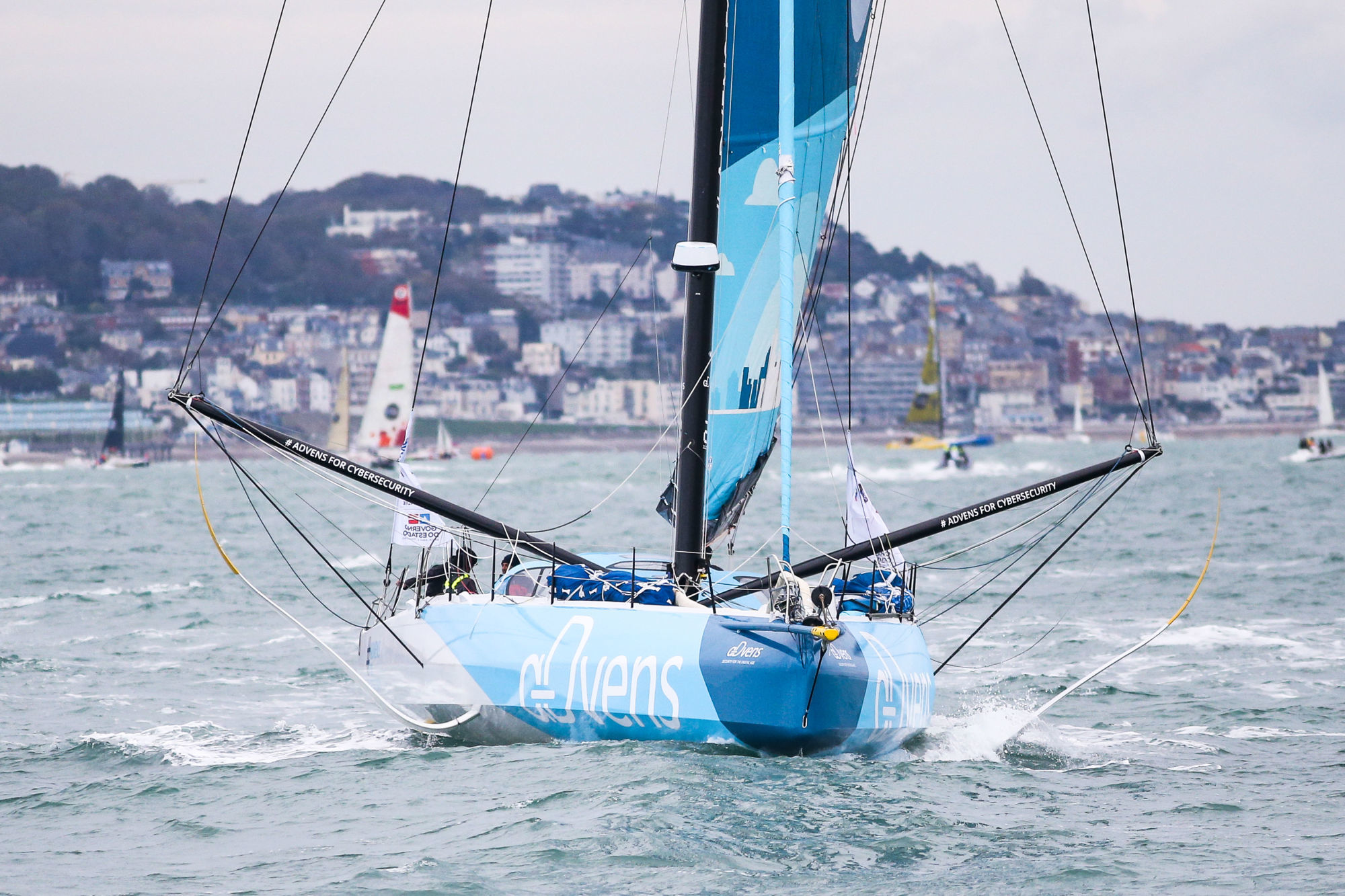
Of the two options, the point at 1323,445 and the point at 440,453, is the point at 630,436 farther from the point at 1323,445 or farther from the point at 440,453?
the point at 1323,445

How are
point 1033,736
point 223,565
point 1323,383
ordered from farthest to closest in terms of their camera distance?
point 1323,383, point 223,565, point 1033,736

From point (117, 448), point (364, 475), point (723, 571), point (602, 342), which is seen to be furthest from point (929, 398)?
point (364, 475)

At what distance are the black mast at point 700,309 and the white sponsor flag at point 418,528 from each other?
1769 mm

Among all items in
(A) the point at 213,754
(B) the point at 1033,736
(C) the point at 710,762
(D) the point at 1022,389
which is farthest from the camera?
(D) the point at 1022,389

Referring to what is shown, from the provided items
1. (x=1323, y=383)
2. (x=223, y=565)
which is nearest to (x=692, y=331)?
(x=223, y=565)

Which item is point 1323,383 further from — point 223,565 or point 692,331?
point 692,331

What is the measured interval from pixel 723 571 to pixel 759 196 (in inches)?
116

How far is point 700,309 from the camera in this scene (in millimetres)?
11758

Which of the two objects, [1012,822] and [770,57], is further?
[770,57]

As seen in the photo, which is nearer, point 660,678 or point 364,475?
point 660,678

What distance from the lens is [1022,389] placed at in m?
188

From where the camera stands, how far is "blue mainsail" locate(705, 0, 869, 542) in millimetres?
12000

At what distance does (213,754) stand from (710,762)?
373 centimetres

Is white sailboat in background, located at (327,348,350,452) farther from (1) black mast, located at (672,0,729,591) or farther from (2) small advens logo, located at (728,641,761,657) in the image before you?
(2) small advens logo, located at (728,641,761,657)
